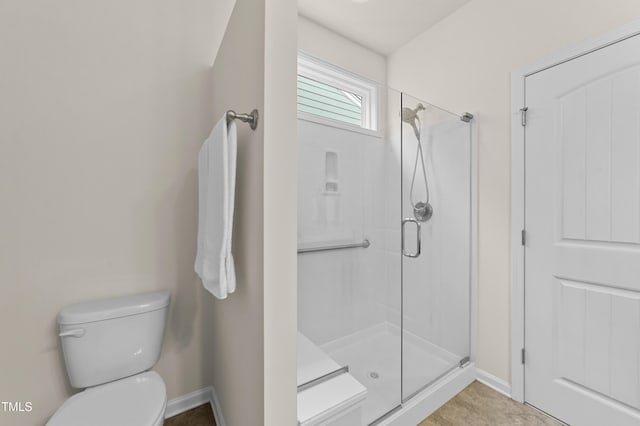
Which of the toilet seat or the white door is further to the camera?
the white door

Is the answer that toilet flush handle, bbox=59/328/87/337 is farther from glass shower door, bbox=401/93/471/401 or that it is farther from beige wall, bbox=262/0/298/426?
glass shower door, bbox=401/93/471/401

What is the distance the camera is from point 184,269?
5.02 feet

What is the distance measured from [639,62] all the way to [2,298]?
3.02m

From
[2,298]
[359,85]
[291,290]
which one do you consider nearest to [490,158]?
[359,85]

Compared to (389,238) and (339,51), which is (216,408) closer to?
(389,238)

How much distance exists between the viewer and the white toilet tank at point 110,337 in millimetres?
1143

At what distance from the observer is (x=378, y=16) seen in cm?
206

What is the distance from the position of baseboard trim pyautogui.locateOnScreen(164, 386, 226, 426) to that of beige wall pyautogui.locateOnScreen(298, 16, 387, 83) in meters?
2.46

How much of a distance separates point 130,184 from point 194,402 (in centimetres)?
130

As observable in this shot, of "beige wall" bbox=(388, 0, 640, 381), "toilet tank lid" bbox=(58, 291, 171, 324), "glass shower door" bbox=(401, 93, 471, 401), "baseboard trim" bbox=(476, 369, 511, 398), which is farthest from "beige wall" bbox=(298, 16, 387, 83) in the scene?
"baseboard trim" bbox=(476, 369, 511, 398)

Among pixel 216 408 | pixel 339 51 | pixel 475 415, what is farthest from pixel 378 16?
pixel 216 408

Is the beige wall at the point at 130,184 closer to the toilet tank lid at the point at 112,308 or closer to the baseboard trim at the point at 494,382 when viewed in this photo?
the toilet tank lid at the point at 112,308

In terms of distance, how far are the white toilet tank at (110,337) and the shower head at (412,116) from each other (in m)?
1.79

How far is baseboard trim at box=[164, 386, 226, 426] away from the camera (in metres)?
1.47
